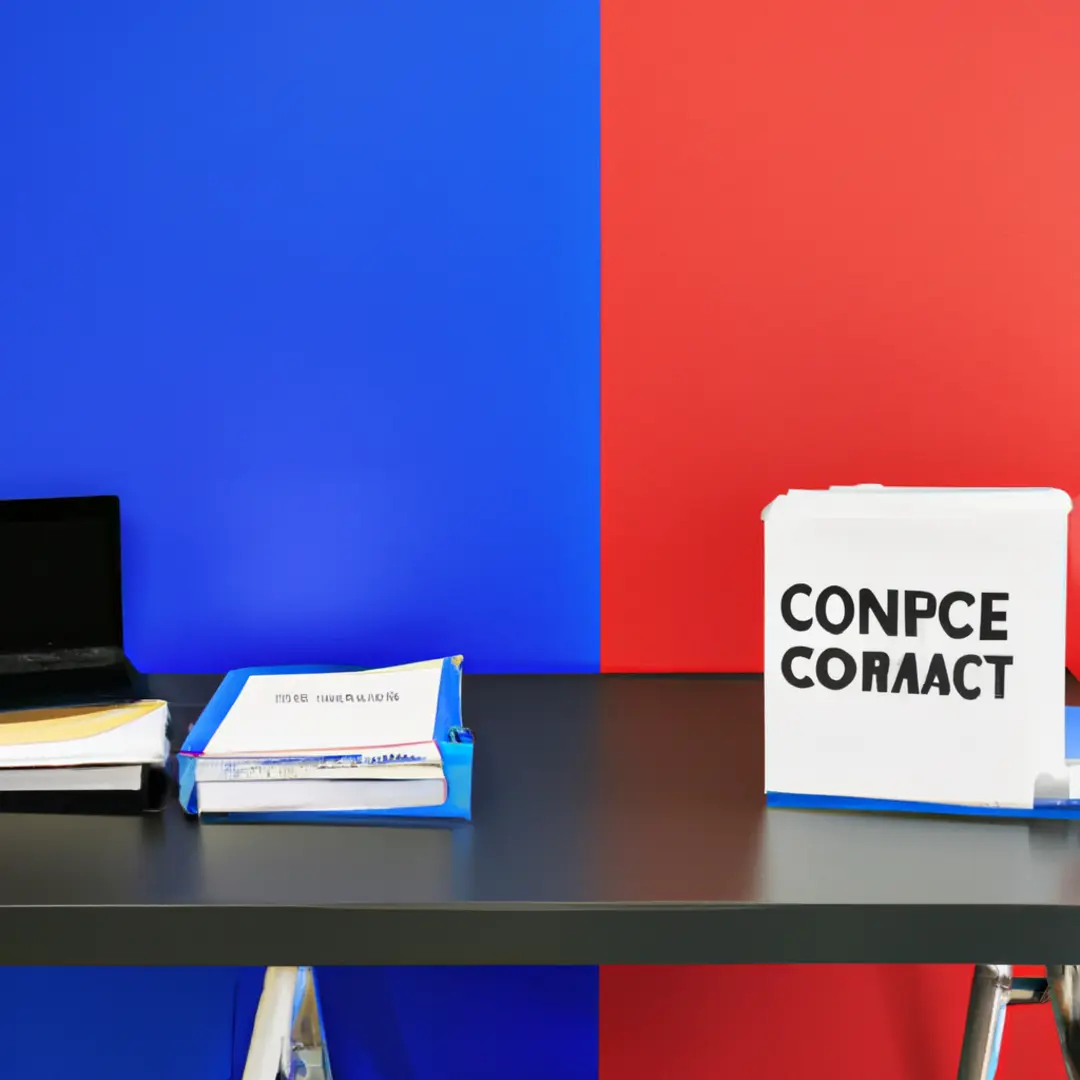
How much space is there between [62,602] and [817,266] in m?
0.89

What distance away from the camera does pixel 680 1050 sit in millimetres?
1423

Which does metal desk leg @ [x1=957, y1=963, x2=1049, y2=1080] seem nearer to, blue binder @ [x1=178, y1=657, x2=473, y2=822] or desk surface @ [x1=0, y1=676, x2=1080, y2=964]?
desk surface @ [x1=0, y1=676, x2=1080, y2=964]

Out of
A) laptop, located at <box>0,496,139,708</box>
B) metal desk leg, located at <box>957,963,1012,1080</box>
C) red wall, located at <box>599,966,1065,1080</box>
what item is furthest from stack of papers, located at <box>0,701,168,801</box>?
metal desk leg, located at <box>957,963,1012,1080</box>

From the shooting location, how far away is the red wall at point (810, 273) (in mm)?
1268

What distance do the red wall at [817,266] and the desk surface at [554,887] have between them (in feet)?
1.47

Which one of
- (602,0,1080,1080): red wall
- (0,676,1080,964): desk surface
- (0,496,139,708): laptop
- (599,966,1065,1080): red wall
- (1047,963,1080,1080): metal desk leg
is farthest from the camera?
(599,966,1065,1080): red wall

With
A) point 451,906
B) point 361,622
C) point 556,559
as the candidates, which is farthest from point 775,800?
point 361,622

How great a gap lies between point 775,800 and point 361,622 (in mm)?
571

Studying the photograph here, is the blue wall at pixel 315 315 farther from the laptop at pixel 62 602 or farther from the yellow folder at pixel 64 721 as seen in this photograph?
the yellow folder at pixel 64 721

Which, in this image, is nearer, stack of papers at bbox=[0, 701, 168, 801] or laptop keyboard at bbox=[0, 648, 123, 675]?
stack of papers at bbox=[0, 701, 168, 801]

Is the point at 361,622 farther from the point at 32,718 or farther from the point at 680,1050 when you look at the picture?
the point at 680,1050

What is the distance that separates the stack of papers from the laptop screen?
0.50 feet

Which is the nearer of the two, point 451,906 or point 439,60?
point 451,906

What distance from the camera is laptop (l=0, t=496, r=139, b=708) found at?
1149mm
